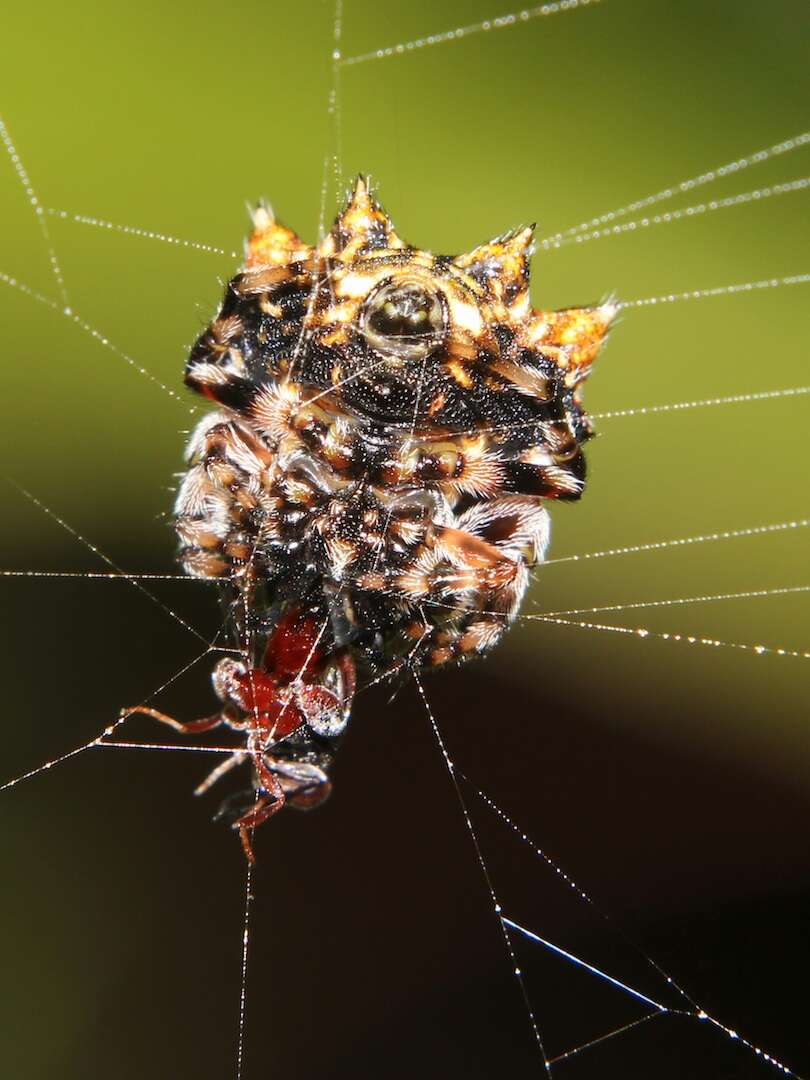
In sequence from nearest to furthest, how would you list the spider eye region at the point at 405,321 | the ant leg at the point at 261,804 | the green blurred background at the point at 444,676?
the spider eye region at the point at 405,321, the ant leg at the point at 261,804, the green blurred background at the point at 444,676

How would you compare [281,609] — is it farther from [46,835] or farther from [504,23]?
[46,835]

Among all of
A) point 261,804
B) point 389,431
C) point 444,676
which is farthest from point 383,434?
point 444,676

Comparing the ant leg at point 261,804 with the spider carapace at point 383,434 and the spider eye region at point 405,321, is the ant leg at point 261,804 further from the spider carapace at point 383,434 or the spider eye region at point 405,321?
the spider eye region at point 405,321

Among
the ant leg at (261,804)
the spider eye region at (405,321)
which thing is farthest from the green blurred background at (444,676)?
the spider eye region at (405,321)

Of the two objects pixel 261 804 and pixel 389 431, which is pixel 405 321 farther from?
pixel 261 804

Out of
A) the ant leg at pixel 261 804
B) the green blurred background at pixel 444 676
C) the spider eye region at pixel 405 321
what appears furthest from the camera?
the green blurred background at pixel 444 676

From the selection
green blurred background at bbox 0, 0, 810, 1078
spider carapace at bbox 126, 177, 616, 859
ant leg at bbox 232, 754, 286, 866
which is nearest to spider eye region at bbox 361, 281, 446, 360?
spider carapace at bbox 126, 177, 616, 859

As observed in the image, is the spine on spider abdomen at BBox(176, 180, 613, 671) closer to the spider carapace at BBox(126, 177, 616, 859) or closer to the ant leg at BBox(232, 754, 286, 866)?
the spider carapace at BBox(126, 177, 616, 859)

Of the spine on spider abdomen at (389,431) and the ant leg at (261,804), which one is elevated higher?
the spine on spider abdomen at (389,431)
